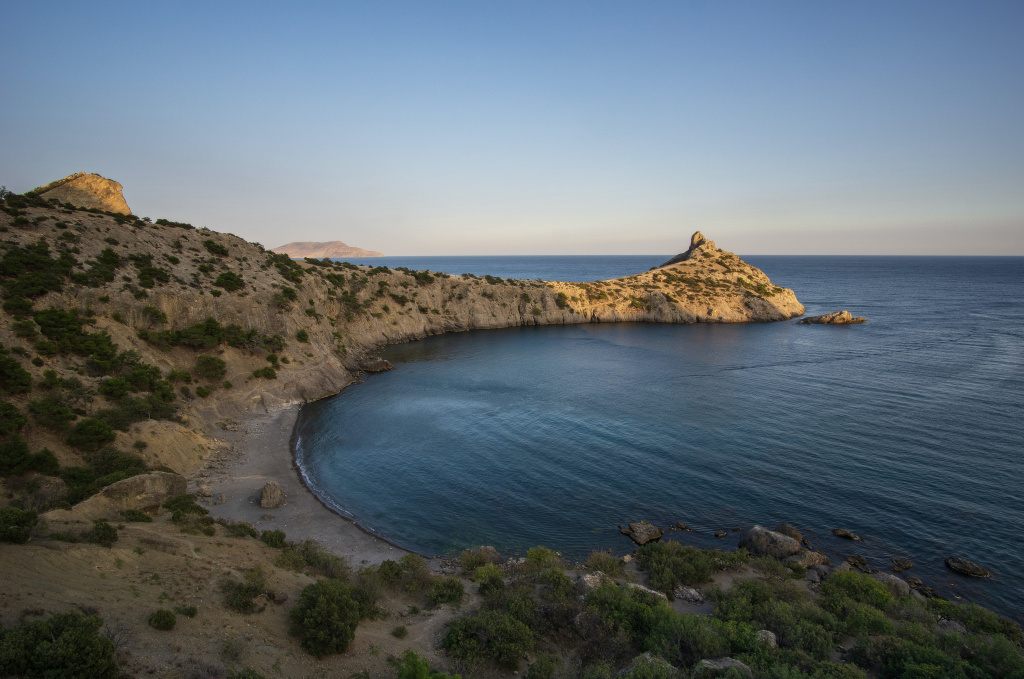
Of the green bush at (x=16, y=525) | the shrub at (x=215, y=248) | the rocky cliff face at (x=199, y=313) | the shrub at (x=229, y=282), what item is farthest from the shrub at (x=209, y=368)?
the green bush at (x=16, y=525)

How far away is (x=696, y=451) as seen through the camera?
3847 centimetres

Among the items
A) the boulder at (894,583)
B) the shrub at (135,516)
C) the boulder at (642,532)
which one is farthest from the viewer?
the boulder at (642,532)

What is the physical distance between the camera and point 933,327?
91.1m

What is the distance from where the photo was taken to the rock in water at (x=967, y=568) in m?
23.7

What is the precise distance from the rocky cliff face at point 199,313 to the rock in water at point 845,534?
4027 cm

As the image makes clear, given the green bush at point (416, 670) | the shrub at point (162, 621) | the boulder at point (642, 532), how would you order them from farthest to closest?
the boulder at point (642, 532) < the shrub at point (162, 621) < the green bush at point (416, 670)

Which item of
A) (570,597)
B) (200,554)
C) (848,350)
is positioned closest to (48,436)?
(200,554)

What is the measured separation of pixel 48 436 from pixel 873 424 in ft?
200

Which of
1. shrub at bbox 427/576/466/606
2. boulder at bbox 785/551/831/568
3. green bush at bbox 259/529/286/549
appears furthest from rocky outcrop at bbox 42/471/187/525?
boulder at bbox 785/551/831/568

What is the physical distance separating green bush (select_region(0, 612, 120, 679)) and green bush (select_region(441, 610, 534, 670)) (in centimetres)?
971

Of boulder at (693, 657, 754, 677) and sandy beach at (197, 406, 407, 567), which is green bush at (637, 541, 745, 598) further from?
sandy beach at (197, 406, 407, 567)

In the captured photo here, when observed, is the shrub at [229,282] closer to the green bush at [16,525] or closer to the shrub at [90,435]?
the shrub at [90,435]

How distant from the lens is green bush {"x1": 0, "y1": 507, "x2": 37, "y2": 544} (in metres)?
17.0

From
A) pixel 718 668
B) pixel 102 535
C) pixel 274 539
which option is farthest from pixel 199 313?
pixel 718 668
